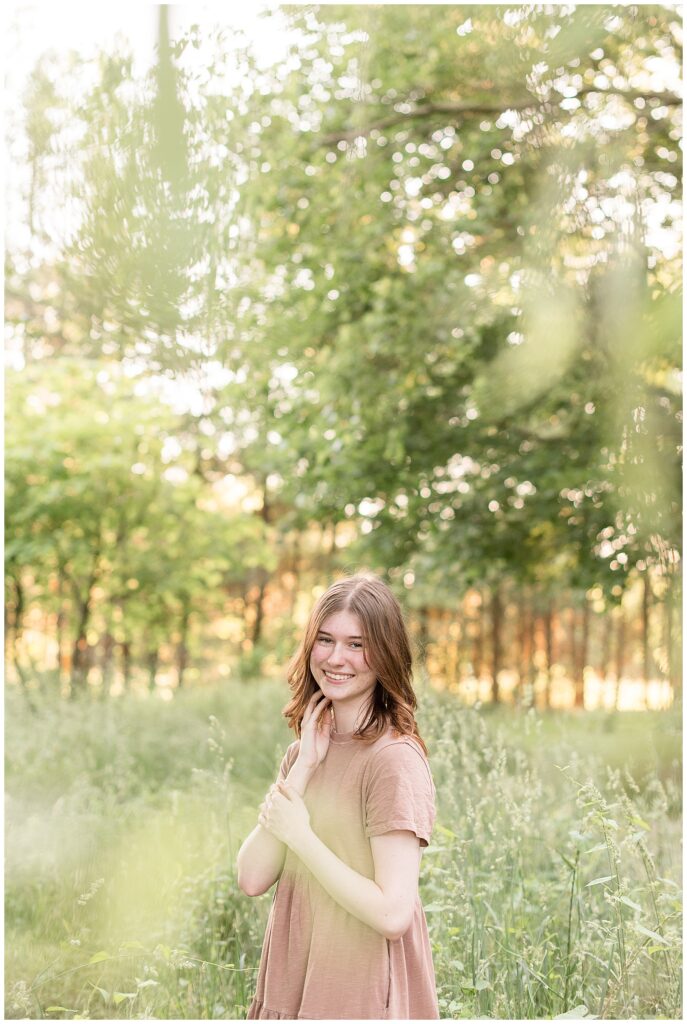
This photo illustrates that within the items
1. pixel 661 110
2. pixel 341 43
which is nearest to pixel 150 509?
pixel 341 43

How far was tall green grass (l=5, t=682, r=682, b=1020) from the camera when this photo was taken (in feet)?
7.90

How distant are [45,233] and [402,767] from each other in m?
1.00

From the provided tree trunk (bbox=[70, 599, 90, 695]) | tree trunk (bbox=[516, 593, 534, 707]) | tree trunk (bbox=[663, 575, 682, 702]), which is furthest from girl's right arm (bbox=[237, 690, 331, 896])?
tree trunk (bbox=[516, 593, 534, 707])

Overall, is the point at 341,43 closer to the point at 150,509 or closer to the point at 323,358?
the point at 323,358

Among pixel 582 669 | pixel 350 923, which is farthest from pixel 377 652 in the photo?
pixel 582 669

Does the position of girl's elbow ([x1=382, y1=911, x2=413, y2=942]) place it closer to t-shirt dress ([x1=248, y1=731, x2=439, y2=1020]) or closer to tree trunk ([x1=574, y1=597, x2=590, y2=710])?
t-shirt dress ([x1=248, y1=731, x2=439, y2=1020])

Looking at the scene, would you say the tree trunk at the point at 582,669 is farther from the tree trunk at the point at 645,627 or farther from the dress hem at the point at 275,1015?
the dress hem at the point at 275,1015

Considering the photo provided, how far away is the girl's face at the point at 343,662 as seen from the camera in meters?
1.61

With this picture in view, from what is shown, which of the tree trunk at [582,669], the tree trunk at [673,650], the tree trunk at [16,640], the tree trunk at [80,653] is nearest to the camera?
the tree trunk at [673,650]

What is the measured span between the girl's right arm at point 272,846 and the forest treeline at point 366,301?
602 millimetres

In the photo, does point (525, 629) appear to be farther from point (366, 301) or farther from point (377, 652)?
point (377, 652)

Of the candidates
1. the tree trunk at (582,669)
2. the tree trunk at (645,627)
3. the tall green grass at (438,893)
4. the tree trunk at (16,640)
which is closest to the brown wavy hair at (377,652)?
the tall green grass at (438,893)

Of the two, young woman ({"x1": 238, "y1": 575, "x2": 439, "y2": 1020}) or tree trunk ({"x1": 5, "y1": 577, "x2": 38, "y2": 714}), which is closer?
young woman ({"x1": 238, "y1": 575, "x2": 439, "y2": 1020})

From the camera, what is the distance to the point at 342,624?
1.65 meters
